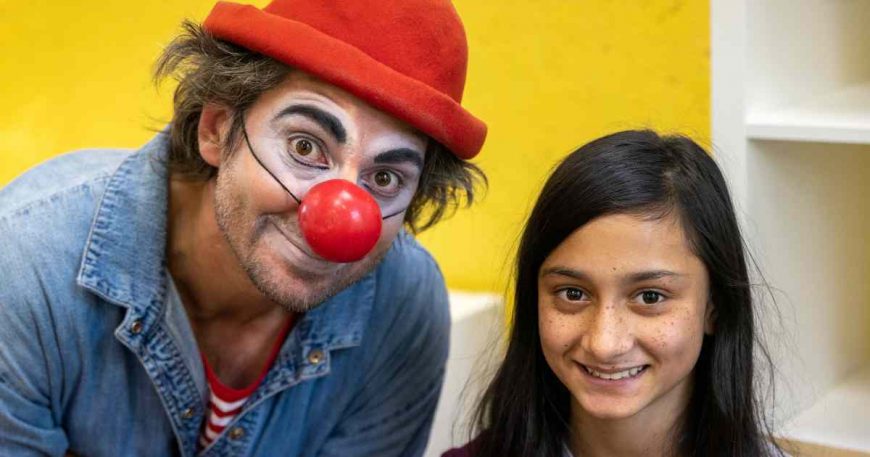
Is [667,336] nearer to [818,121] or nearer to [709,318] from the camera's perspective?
[709,318]

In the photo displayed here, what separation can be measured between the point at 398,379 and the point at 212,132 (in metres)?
0.42

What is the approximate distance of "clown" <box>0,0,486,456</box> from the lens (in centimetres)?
131

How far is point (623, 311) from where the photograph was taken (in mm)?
1228

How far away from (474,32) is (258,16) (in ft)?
2.19

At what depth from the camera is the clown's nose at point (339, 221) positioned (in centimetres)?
122

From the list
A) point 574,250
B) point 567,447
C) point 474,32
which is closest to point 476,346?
point 474,32

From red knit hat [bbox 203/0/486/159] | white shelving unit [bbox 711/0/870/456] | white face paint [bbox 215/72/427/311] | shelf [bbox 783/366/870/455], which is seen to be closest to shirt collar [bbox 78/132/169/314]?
white face paint [bbox 215/72/427/311]

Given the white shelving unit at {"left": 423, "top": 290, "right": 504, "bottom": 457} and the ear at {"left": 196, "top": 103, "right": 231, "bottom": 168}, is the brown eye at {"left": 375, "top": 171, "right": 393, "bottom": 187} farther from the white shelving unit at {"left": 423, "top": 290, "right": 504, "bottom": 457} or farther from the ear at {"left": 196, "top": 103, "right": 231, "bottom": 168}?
the white shelving unit at {"left": 423, "top": 290, "right": 504, "bottom": 457}

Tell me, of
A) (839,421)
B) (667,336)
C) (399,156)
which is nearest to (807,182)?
(839,421)

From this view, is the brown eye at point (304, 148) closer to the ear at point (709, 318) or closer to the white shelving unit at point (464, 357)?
the ear at point (709, 318)

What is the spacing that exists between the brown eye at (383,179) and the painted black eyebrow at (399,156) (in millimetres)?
22

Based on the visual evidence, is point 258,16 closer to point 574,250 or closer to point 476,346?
point 574,250

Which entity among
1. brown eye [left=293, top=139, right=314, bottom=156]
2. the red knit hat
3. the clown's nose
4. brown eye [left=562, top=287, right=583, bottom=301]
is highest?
the red knit hat

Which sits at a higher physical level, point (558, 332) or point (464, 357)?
point (558, 332)
